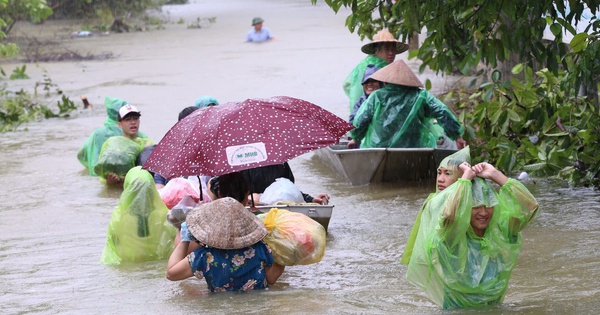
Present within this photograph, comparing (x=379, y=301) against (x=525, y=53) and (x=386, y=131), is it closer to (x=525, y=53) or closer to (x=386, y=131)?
(x=525, y=53)

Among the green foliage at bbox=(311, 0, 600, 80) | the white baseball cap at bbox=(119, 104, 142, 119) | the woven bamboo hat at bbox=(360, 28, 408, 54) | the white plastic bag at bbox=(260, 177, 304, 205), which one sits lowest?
the white plastic bag at bbox=(260, 177, 304, 205)

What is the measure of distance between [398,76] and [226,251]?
15.0 feet

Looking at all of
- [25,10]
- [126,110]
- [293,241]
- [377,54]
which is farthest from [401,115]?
[25,10]

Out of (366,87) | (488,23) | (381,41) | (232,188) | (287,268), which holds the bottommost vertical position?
(287,268)

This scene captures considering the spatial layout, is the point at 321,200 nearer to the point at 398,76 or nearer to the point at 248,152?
the point at 248,152

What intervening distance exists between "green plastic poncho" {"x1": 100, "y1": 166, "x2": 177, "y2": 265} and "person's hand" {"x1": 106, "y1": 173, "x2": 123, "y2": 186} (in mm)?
3602

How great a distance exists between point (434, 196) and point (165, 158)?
1910 mm

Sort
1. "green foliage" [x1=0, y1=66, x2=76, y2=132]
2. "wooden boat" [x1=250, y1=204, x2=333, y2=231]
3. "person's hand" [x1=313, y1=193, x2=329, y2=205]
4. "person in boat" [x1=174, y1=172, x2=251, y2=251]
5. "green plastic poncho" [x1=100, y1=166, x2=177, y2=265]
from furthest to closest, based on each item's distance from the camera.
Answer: "green foliage" [x1=0, y1=66, x2=76, y2=132]
"person's hand" [x1=313, y1=193, x2=329, y2=205]
"wooden boat" [x1=250, y1=204, x2=333, y2=231]
"green plastic poncho" [x1=100, y1=166, x2=177, y2=265]
"person in boat" [x1=174, y1=172, x2=251, y2=251]

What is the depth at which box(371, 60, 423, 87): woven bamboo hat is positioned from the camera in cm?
1028

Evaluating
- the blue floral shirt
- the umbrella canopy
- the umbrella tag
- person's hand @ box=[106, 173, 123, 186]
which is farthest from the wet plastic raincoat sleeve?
the blue floral shirt

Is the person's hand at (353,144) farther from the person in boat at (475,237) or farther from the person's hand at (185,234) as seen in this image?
the person in boat at (475,237)

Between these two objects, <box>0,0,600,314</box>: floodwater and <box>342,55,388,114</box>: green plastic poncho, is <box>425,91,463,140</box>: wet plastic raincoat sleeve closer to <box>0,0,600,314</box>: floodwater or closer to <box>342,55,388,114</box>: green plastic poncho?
<box>0,0,600,314</box>: floodwater

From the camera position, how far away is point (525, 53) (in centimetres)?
714

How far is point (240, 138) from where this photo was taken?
6.74 m
